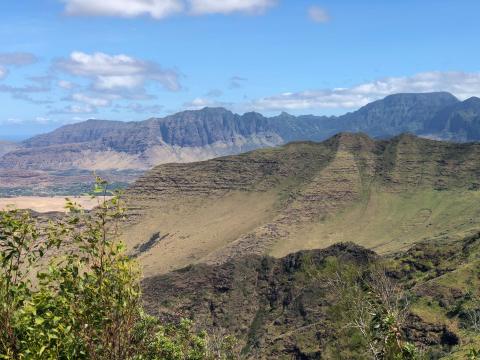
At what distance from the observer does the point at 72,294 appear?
59.6 feet

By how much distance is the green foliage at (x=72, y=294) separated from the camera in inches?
646

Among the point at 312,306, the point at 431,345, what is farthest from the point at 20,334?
the point at 312,306

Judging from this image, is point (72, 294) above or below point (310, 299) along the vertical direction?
above

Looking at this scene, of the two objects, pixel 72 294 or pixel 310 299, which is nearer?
pixel 72 294

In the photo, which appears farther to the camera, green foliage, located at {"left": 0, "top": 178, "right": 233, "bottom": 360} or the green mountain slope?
the green mountain slope

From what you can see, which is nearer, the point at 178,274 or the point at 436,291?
the point at 436,291

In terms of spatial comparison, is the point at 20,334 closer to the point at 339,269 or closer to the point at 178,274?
the point at 339,269

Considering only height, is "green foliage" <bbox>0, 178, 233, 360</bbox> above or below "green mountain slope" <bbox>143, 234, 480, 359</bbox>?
above

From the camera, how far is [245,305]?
116 metres

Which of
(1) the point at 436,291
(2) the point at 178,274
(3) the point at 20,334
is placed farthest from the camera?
(2) the point at 178,274

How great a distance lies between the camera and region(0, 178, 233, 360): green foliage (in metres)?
16.4

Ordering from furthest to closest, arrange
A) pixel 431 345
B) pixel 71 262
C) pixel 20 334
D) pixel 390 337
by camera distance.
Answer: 1. pixel 431 345
2. pixel 390 337
3. pixel 71 262
4. pixel 20 334

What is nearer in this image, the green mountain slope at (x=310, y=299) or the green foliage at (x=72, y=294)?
the green foliage at (x=72, y=294)

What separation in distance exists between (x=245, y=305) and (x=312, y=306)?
761 inches
